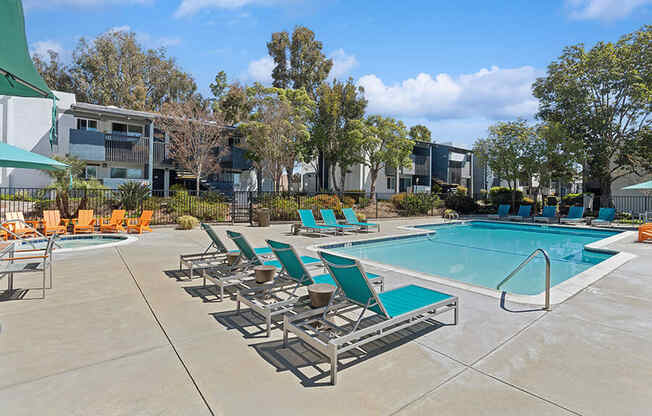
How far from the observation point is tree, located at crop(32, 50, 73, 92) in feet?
112

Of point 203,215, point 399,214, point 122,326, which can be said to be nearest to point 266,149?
point 203,215

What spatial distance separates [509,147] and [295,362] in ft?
79.7

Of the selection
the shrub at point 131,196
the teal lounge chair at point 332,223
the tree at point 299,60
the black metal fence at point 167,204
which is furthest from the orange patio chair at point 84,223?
the tree at point 299,60

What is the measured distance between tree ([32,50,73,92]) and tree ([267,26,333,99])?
68.3ft

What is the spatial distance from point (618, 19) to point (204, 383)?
31.0 meters

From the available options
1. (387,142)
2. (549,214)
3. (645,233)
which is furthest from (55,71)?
(645,233)

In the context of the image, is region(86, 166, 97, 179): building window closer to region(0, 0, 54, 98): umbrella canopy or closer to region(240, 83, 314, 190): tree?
region(240, 83, 314, 190): tree

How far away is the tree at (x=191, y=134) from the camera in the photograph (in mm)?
22500

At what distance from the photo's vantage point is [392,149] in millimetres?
25969

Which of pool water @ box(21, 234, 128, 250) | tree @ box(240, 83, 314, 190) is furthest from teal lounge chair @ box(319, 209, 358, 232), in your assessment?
tree @ box(240, 83, 314, 190)

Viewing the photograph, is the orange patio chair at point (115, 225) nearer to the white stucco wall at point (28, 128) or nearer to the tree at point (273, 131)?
the tree at point (273, 131)

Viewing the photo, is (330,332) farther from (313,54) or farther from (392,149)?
(313,54)

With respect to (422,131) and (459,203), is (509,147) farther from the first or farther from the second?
(422,131)

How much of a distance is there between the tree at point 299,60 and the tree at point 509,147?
Answer: 62.0 ft
